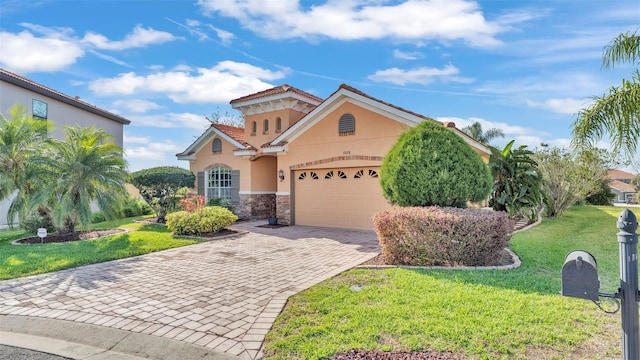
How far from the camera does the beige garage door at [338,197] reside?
555 inches

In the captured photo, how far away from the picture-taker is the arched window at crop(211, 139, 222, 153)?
19647 millimetres

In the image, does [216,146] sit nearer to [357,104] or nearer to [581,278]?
[357,104]

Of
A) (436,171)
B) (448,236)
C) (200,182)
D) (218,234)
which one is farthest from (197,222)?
(448,236)

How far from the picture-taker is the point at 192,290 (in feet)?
21.1

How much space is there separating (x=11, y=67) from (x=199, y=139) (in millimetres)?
9885

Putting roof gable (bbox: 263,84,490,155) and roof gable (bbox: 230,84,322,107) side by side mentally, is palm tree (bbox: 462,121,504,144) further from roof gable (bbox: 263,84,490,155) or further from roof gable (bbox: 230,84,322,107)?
roof gable (bbox: 263,84,490,155)

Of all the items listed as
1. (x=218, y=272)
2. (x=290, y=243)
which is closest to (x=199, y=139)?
(x=290, y=243)

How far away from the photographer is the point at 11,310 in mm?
5594

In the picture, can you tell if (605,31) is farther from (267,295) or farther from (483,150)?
(267,295)

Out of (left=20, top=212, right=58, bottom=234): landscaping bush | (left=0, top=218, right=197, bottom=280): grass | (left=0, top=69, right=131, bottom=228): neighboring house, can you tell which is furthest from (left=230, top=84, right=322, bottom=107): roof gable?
(left=20, top=212, right=58, bottom=234): landscaping bush

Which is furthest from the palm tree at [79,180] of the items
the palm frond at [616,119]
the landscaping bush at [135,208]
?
the palm frond at [616,119]

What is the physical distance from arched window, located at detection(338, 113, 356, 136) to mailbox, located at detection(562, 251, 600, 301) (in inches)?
464

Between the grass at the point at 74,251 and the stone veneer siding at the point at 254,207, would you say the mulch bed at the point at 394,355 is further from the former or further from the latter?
the stone veneer siding at the point at 254,207

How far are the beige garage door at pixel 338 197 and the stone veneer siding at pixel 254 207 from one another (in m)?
2.94
